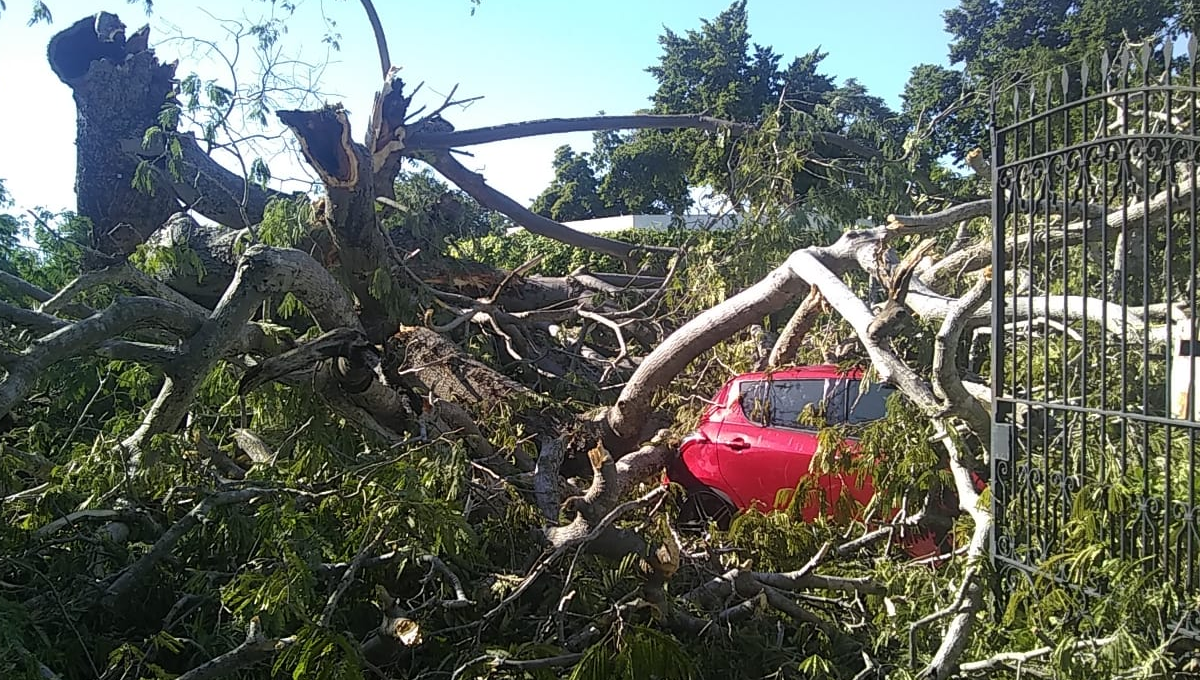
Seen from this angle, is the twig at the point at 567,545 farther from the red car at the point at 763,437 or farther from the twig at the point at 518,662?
the red car at the point at 763,437

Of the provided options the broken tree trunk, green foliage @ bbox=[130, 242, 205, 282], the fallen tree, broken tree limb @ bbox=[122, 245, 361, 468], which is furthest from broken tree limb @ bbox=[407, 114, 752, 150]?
broken tree limb @ bbox=[122, 245, 361, 468]

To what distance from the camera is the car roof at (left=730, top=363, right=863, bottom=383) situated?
486 centimetres

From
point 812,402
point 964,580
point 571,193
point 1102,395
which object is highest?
point 571,193

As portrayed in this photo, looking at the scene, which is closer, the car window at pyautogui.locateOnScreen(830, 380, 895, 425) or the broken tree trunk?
the car window at pyautogui.locateOnScreen(830, 380, 895, 425)

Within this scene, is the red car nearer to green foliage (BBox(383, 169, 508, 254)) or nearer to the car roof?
the car roof

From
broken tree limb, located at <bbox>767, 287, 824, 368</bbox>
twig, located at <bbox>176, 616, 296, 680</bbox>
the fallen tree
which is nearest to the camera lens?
twig, located at <bbox>176, 616, 296, 680</bbox>

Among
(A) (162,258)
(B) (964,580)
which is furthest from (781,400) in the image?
(A) (162,258)

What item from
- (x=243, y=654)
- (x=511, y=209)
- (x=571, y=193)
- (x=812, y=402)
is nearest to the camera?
(x=243, y=654)

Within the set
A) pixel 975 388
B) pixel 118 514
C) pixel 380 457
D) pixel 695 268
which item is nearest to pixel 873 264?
pixel 975 388

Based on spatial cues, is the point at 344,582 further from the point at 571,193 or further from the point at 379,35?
the point at 571,193

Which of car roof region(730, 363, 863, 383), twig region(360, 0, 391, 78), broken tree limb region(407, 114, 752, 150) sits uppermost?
twig region(360, 0, 391, 78)

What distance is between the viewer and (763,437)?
201 inches

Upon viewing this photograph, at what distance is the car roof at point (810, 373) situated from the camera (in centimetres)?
486

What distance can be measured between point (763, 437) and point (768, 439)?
0.04 meters
